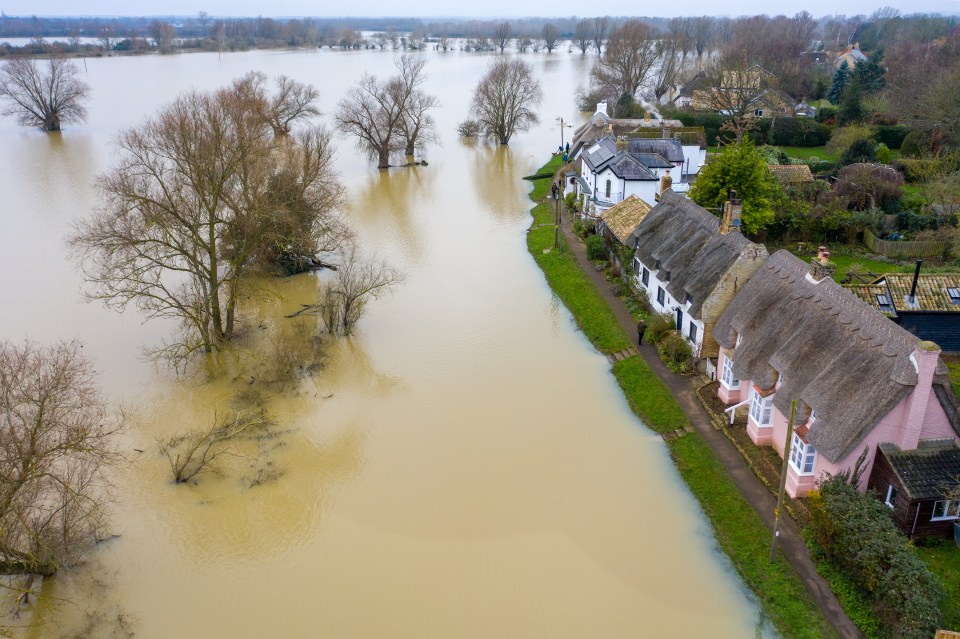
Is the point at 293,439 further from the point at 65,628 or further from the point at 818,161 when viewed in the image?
the point at 818,161

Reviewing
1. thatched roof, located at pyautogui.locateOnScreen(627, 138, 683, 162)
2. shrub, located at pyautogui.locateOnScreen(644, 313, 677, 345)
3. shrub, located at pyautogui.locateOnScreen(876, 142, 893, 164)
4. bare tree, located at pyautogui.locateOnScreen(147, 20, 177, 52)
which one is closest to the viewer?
shrub, located at pyautogui.locateOnScreen(644, 313, 677, 345)

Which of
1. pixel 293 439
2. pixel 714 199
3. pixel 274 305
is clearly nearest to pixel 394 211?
pixel 274 305

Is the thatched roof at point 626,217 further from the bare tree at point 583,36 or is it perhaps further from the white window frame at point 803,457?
the bare tree at point 583,36

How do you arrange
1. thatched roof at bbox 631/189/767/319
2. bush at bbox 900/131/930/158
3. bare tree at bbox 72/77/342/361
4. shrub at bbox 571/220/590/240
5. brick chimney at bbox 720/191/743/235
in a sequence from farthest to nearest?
bush at bbox 900/131/930/158 → shrub at bbox 571/220/590/240 → brick chimney at bbox 720/191/743/235 → bare tree at bbox 72/77/342/361 → thatched roof at bbox 631/189/767/319

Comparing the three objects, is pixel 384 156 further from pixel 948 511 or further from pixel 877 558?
pixel 877 558

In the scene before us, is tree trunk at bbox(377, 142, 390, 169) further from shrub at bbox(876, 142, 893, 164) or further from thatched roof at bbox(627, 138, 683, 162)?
shrub at bbox(876, 142, 893, 164)

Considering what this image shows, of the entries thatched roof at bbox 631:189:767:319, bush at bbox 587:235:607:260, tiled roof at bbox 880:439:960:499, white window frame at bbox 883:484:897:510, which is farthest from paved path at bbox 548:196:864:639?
bush at bbox 587:235:607:260

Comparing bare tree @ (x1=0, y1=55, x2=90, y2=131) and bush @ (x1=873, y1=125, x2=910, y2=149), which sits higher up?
bare tree @ (x1=0, y1=55, x2=90, y2=131)
